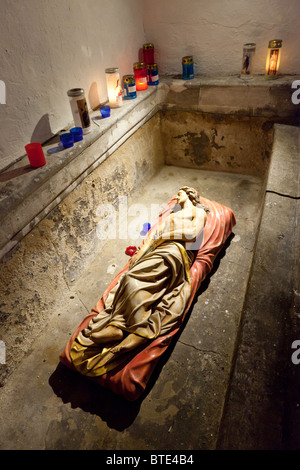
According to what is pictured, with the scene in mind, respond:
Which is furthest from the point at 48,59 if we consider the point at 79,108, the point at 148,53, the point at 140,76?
the point at 148,53

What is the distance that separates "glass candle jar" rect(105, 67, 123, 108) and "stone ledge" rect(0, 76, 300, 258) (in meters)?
0.12

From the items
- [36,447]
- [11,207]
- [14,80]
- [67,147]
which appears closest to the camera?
[36,447]

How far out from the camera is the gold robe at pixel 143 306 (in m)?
2.29

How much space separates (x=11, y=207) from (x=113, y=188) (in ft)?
5.57

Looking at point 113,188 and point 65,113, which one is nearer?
point 65,113

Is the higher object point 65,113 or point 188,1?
point 188,1

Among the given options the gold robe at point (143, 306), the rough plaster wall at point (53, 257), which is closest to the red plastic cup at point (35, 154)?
the rough plaster wall at point (53, 257)

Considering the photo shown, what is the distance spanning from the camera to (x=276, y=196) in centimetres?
300

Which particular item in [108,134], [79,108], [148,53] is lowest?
[108,134]

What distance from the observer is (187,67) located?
4.34 meters

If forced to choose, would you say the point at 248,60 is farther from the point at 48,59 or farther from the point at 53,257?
the point at 53,257

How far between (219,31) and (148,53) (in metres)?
1.07

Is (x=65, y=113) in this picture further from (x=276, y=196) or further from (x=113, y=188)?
(x=276, y=196)

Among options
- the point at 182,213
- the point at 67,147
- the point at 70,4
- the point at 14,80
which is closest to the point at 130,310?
the point at 182,213
